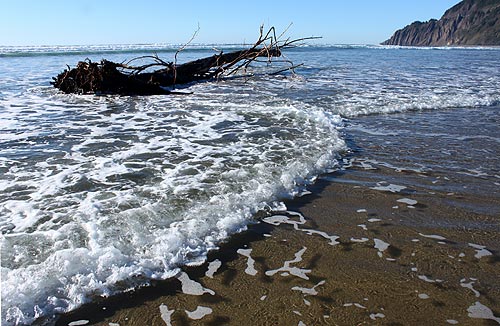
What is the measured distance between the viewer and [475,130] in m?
6.90

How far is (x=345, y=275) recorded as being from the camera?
8.76ft

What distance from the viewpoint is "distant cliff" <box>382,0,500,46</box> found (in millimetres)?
103750

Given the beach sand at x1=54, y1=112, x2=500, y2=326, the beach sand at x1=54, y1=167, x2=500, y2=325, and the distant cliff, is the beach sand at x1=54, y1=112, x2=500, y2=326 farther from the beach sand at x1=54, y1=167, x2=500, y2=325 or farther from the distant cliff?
the distant cliff

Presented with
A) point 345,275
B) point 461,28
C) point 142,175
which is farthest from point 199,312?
point 461,28

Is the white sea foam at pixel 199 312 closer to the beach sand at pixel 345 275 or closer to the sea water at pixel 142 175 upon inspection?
the beach sand at pixel 345 275

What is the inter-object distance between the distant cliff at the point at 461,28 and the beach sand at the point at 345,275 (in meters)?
112

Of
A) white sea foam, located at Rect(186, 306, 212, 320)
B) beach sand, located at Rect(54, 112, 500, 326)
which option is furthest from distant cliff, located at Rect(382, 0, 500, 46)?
white sea foam, located at Rect(186, 306, 212, 320)

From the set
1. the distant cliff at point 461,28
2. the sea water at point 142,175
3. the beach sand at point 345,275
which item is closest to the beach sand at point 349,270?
the beach sand at point 345,275

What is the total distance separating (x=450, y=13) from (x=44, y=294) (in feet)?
513

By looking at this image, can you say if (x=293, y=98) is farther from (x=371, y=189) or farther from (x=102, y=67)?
(x=371, y=189)

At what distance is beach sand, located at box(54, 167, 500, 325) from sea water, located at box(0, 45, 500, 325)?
0.74ft

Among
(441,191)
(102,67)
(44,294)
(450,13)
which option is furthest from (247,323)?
(450,13)

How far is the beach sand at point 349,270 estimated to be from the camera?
7.50ft

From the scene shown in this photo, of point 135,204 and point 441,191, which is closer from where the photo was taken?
point 135,204
